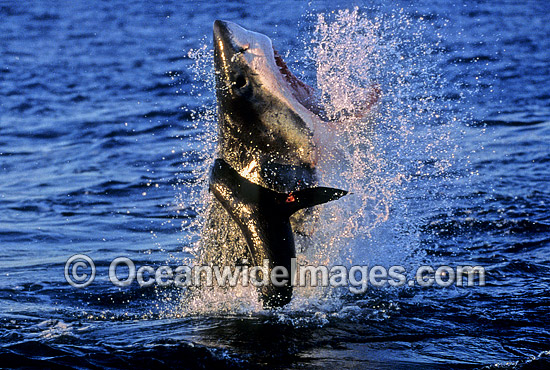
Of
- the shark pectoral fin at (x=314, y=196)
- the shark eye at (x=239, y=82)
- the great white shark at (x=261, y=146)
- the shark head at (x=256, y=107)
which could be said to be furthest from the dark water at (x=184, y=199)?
the shark eye at (x=239, y=82)

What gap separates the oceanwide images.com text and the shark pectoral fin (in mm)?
507

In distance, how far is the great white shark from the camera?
548cm

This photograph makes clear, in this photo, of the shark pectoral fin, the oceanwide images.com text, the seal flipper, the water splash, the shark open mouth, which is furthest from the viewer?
the water splash

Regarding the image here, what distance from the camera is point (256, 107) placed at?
18.1 ft

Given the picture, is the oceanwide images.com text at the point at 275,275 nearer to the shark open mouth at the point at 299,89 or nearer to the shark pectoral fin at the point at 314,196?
the shark pectoral fin at the point at 314,196

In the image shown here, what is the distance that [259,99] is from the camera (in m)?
5.52

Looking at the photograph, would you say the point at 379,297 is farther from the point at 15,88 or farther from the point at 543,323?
the point at 15,88

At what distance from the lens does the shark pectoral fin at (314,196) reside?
17.4 feet

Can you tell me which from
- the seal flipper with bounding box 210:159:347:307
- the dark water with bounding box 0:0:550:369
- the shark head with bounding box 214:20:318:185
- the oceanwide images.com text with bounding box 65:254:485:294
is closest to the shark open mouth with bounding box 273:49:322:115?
the shark head with bounding box 214:20:318:185

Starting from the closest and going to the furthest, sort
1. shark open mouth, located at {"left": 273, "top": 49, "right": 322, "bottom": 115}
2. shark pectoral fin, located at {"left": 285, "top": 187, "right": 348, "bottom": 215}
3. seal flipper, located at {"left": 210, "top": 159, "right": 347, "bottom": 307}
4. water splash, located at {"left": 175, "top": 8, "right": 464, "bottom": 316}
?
shark pectoral fin, located at {"left": 285, "top": 187, "right": 348, "bottom": 215}
seal flipper, located at {"left": 210, "top": 159, "right": 347, "bottom": 307}
shark open mouth, located at {"left": 273, "top": 49, "right": 322, "bottom": 115}
water splash, located at {"left": 175, "top": 8, "right": 464, "bottom": 316}

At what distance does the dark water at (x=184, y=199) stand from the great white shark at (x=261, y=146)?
2.47 ft

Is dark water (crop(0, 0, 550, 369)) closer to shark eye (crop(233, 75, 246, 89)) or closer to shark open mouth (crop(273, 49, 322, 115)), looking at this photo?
shark open mouth (crop(273, 49, 322, 115))

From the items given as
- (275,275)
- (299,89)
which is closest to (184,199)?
(299,89)

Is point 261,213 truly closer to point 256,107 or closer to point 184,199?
point 256,107
